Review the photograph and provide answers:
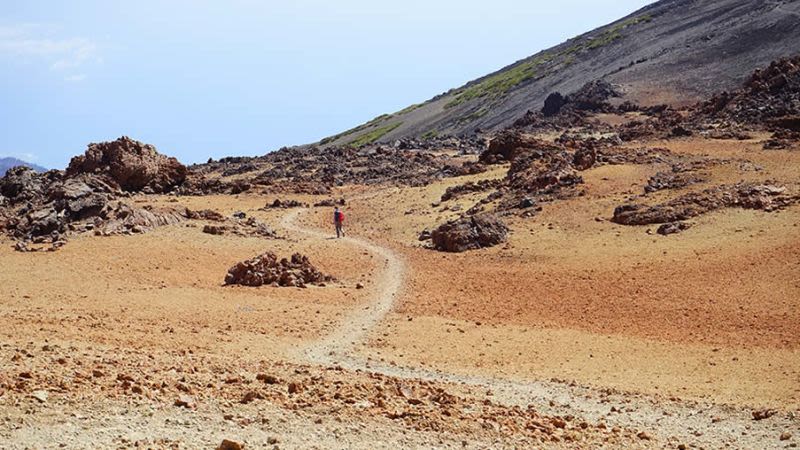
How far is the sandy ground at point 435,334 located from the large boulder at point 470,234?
0.71 m

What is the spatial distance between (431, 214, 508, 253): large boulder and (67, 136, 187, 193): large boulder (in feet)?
73.5

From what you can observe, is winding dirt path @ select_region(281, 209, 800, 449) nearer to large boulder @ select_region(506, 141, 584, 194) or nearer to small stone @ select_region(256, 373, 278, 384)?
small stone @ select_region(256, 373, 278, 384)

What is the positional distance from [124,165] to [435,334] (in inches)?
1238

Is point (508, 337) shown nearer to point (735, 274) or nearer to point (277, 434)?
point (735, 274)

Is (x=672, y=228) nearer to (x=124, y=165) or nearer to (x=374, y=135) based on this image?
(x=124, y=165)

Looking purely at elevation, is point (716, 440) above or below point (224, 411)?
below

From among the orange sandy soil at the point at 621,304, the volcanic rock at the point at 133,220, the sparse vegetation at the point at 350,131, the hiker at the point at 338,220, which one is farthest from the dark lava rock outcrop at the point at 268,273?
the sparse vegetation at the point at 350,131

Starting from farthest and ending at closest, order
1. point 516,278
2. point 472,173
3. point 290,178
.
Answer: point 290,178
point 472,173
point 516,278

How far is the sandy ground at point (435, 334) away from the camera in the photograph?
1025 cm

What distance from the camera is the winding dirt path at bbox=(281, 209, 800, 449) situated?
12117 mm

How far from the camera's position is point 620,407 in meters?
13.5

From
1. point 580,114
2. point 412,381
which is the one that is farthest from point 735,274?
point 580,114

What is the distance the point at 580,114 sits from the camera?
250ft

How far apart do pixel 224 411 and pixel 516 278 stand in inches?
610
